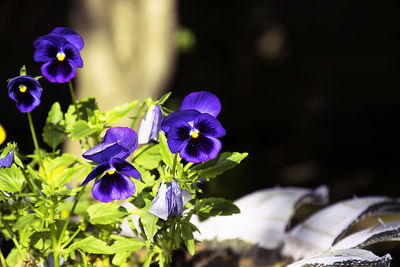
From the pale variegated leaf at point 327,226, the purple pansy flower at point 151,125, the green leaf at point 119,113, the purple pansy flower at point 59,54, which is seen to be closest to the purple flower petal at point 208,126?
the purple pansy flower at point 151,125

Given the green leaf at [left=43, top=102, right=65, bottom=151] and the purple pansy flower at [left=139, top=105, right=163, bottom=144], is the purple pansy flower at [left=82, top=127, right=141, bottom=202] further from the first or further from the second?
the green leaf at [left=43, top=102, right=65, bottom=151]

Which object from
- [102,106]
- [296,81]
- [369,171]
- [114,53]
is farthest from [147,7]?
[296,81]

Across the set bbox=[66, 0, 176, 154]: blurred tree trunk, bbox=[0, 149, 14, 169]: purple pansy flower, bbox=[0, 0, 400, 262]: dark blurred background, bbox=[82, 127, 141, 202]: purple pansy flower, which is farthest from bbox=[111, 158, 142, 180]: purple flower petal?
bbox=[0, 0, 400, 262]: dark blurred background

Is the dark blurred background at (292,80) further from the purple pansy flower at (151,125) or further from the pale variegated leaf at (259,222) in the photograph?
the purple pansy flower at (151,125)

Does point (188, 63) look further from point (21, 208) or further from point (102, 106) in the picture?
point (21, 208)

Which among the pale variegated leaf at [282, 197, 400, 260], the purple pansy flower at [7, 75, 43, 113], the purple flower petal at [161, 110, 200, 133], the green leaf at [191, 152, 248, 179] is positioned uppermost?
the purple pansy flower at [7, 75, 43, 113]

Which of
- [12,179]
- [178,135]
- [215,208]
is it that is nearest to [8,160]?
[12,179]

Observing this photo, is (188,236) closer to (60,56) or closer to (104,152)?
(104,152)
